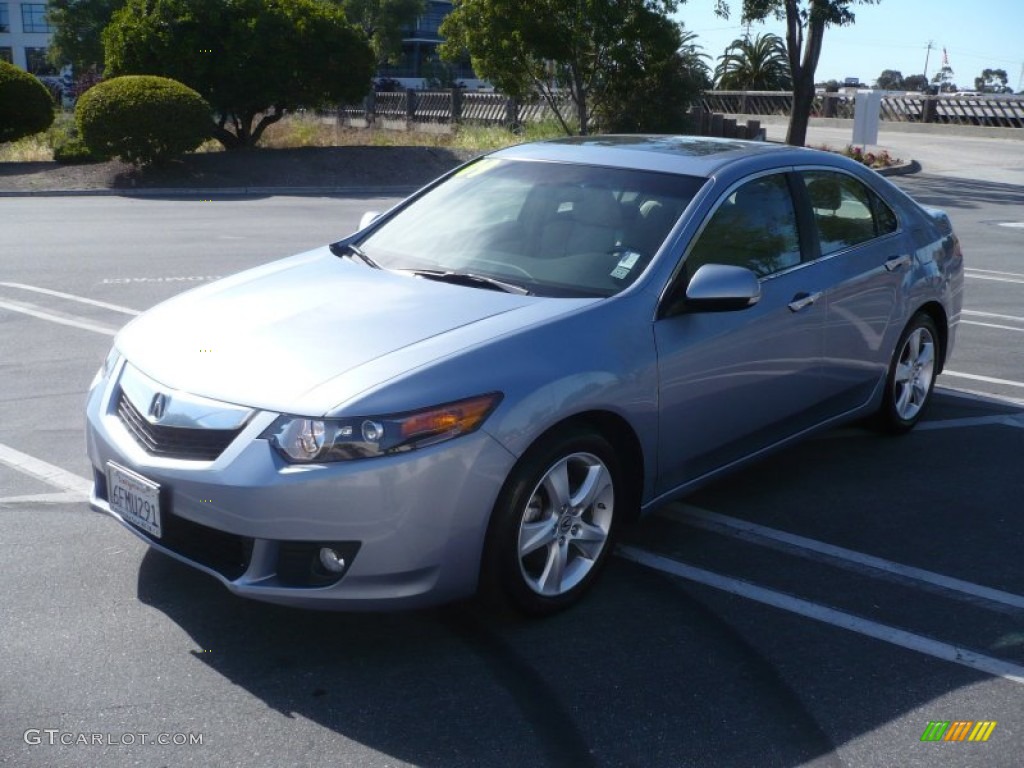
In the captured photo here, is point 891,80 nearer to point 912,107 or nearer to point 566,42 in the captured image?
point 912,107

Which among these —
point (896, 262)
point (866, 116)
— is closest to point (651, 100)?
point (866, 116)

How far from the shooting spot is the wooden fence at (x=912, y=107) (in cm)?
4191

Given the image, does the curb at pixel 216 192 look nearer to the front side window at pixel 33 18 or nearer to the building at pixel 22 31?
the building at pixel 22 31

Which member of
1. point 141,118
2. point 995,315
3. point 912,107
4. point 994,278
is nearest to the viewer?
point 995,315

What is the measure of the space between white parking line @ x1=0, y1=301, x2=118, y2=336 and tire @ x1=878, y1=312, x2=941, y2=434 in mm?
5453

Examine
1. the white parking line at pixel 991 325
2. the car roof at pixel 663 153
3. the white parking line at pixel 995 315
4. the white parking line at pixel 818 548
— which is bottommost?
the white parking line at pixel 818 548

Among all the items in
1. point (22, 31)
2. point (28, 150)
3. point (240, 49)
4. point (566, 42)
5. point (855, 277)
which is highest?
point (22, 31)

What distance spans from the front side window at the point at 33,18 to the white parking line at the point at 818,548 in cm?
10203

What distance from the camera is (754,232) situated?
552 centimetres

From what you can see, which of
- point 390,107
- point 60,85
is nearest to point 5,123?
point 390,107

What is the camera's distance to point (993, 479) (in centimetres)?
625

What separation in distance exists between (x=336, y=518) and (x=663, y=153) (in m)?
2.69

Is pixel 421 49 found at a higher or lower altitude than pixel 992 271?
higher

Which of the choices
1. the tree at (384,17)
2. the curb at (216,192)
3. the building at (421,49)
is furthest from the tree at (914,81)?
the curb at (216,192)
